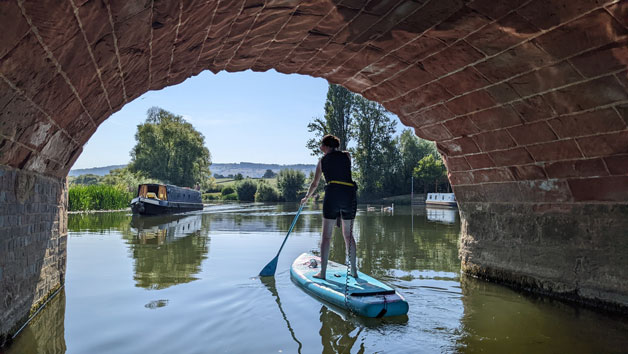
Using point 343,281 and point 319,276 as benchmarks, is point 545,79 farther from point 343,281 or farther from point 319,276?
point 319,276

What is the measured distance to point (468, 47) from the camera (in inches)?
174

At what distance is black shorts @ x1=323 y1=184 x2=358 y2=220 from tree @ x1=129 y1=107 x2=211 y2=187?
46610 mm

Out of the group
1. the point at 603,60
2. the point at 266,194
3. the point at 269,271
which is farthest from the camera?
the point at 266,194

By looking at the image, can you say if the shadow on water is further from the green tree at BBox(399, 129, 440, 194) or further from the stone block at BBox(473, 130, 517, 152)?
the green tree at BBox(399, 129, 440, 194)

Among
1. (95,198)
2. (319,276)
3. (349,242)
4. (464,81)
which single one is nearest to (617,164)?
(464,81)

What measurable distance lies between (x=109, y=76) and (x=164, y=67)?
78 centimetres

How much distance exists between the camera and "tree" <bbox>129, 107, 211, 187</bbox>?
49.6m

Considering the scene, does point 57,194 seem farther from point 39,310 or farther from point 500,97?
point 500,97

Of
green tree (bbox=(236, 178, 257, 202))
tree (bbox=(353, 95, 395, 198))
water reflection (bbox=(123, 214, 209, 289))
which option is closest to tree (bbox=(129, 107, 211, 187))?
green tree (bbox=(236, 178, 257, 202))

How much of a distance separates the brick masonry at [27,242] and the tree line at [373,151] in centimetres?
4233

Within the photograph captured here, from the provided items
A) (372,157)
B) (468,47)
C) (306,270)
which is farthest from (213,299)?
(372,157)

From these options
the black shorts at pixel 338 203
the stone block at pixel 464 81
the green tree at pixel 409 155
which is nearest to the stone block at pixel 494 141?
the stone block at pixel 464 81

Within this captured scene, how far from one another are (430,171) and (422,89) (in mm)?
44226

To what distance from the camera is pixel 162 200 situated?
24672 mm
